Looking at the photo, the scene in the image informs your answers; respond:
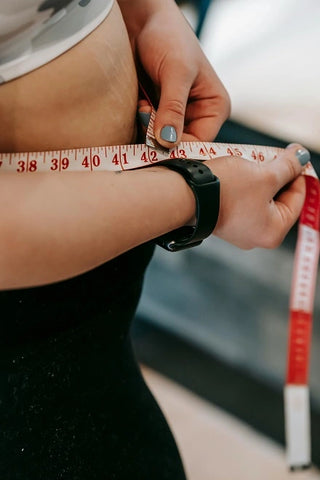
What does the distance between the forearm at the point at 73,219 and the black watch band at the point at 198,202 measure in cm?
3

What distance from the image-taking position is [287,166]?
32.3 inches

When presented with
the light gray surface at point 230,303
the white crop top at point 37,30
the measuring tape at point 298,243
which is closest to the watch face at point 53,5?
the white crop top at point 37,30

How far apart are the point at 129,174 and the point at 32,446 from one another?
36 cm

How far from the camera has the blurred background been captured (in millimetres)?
1832

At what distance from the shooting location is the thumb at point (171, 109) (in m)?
0.73

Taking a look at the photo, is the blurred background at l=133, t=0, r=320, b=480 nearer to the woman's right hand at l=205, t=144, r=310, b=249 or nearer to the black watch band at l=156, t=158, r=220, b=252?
the woman's right hand at l=205, t=144, r=310, b=249

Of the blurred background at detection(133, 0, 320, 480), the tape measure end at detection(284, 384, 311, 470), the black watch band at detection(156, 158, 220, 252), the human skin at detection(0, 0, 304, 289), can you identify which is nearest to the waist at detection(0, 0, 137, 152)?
the human skin at detection(0, 0, 304, 289)

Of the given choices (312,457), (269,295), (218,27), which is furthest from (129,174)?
(218,27)

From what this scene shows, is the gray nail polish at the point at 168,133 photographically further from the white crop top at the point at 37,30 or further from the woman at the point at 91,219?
the white crop top at the point at 37,30

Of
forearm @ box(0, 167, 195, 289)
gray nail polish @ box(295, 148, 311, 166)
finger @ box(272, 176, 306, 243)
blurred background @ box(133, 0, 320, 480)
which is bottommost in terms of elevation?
blurred background @ box(133, 0, 320, 480)

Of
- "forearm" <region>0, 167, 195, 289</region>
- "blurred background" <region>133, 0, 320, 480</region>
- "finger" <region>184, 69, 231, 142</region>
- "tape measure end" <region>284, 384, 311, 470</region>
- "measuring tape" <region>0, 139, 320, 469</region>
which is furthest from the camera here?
"blurred background" <region>133, 0, 320, 480</region>

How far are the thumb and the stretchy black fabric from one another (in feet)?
0.51

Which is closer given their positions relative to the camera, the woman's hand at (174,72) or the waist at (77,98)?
the waist at (77,98)

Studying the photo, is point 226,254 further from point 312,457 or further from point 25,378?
point 25,378
